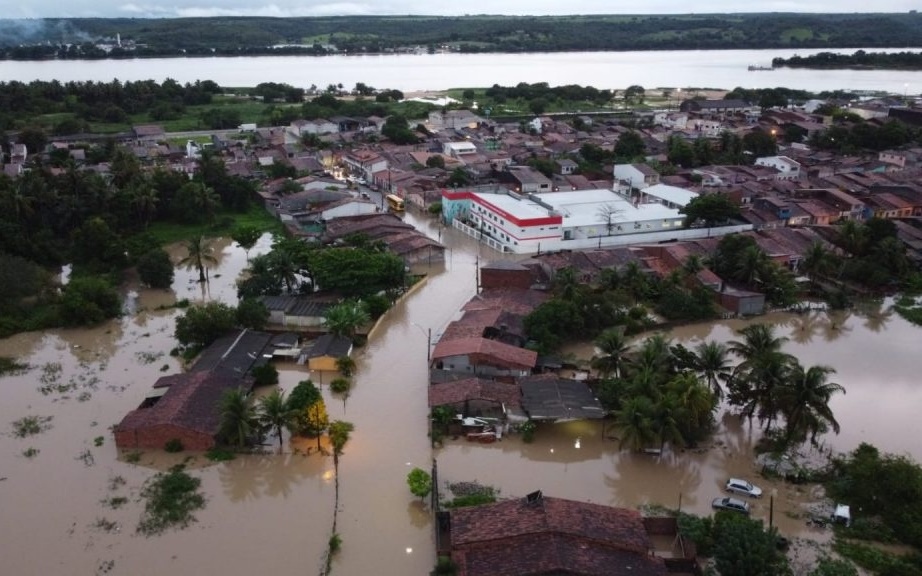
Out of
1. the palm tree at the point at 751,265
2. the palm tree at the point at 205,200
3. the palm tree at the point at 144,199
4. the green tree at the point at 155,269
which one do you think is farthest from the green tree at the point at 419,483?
the palm tree at the point at 205,200

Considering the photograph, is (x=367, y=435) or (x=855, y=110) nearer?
(x=367, y=435)

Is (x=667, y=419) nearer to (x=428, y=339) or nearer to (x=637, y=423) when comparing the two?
(x=637, y=423)

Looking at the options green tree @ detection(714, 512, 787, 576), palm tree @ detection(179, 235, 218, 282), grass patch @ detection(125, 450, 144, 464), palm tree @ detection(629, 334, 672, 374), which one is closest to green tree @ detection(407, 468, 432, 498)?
green tree @ detection(714, 512, 787, 576)

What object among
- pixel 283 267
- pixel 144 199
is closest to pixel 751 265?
pixel 283 267

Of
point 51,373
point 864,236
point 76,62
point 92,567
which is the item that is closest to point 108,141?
point 51,373

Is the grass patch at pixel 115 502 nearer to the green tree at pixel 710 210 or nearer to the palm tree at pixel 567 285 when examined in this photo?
the palm tree at pixel 567 285

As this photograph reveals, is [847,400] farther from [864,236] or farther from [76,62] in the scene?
[76,62]

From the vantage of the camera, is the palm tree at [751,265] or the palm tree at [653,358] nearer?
the palm tree at [653,358]
